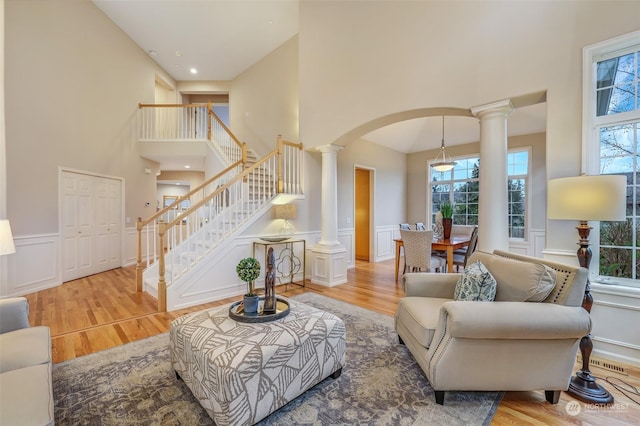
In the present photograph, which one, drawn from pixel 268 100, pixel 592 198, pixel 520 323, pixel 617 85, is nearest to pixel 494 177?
pixel 592 198

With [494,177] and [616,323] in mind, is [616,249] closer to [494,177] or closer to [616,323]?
[616,323]

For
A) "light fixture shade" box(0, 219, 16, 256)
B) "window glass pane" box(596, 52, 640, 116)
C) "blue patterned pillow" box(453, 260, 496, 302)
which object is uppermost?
"window glass pane" box(596, 52, 640, 116)

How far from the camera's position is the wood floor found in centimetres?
174

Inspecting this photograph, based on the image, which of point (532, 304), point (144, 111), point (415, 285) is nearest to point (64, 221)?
point (144, 111)

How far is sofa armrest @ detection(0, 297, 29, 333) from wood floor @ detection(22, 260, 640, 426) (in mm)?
622

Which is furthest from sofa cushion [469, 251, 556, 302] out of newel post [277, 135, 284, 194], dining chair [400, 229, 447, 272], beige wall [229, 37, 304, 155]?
beige wall [229, 37, 304, 155]

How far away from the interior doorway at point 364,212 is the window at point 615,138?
14.5ft

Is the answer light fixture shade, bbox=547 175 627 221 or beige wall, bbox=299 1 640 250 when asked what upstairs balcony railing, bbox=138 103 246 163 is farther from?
light fixture shade, bbox=547 175 627 221

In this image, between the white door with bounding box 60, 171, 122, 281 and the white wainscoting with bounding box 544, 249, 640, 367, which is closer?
the white wainscoting with bounding box 544, 249, 640, 367

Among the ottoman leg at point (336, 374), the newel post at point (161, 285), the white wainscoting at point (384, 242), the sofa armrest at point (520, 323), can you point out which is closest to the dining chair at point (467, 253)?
the white wainscoting at point (384, 242)

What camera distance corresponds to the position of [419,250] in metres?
4.36

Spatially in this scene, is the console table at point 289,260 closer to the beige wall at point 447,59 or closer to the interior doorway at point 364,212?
the beige wall at point 447,59

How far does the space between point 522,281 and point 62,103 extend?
708 cm

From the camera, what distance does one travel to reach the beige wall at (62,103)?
13.4 feet
